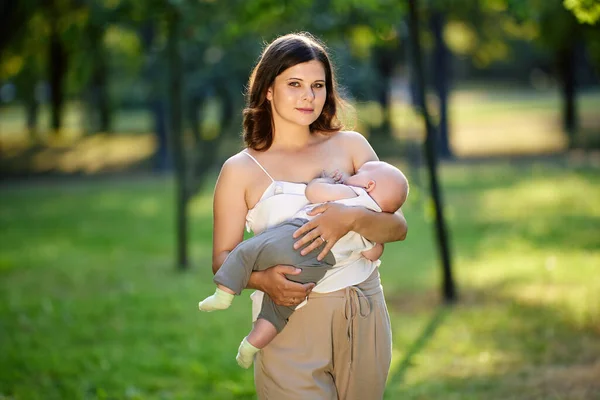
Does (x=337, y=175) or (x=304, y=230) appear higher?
(x=337, y=175)

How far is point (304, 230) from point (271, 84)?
60 cm

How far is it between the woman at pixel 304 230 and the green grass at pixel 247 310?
2.44m

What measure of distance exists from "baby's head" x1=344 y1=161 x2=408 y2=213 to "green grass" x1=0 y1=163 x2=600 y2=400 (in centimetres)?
254

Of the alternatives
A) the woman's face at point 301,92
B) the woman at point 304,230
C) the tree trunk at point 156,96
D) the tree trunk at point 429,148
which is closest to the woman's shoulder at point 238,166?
the woman at point 304,230

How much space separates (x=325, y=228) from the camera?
308 centimetres

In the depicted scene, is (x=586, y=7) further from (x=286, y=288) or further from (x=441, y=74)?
(x=441, y=74)

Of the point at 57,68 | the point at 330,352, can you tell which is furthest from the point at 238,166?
the point at 57,68

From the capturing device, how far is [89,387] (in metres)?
6.03

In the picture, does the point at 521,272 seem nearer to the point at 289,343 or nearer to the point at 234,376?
the point at 234,376

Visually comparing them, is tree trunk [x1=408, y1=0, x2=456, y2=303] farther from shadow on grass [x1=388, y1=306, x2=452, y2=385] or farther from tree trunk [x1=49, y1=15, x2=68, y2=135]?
tree trunk [x1=49, y1=15, x2=68, y2=135]

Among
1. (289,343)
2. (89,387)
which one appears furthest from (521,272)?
(289,343)

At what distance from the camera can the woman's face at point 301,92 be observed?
10.7 feet

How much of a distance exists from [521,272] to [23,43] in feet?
53.7

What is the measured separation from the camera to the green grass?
5984 millimetres
